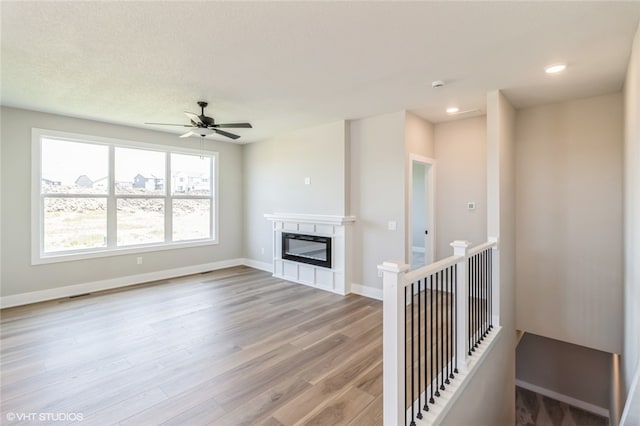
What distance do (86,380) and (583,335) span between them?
5512 mm

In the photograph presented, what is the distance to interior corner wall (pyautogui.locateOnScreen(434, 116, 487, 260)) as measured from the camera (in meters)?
4.52

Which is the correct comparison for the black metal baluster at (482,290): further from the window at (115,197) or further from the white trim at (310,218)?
the window at (115,197)

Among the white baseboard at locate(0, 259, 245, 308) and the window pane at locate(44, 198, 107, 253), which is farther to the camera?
the window pane at locate(44, 198, 107, 253)

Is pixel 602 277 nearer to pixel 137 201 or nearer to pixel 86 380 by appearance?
pixel 86 380

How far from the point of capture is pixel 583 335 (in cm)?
383

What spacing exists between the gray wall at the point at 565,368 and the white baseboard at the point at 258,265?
189 inches

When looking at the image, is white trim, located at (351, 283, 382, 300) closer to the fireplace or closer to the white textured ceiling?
the fireplace

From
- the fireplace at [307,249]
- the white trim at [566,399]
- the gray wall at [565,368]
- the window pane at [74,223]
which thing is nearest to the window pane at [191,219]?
the window pane at [74,223]

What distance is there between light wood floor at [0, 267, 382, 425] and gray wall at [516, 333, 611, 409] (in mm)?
3113

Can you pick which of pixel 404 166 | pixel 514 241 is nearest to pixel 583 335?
pixel 514 241

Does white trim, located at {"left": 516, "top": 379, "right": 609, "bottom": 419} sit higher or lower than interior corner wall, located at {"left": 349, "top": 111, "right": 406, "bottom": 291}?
lower

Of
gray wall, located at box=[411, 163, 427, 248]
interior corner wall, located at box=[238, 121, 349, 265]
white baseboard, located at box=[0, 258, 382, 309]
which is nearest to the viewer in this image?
white baseboard, located at box=[0, 258, 382, 309]

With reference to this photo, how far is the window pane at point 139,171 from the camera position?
5219mm

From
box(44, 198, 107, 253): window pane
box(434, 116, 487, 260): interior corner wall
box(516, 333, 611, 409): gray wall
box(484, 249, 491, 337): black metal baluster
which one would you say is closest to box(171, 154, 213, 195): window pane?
box(44, 198, 107, 253): window pane
